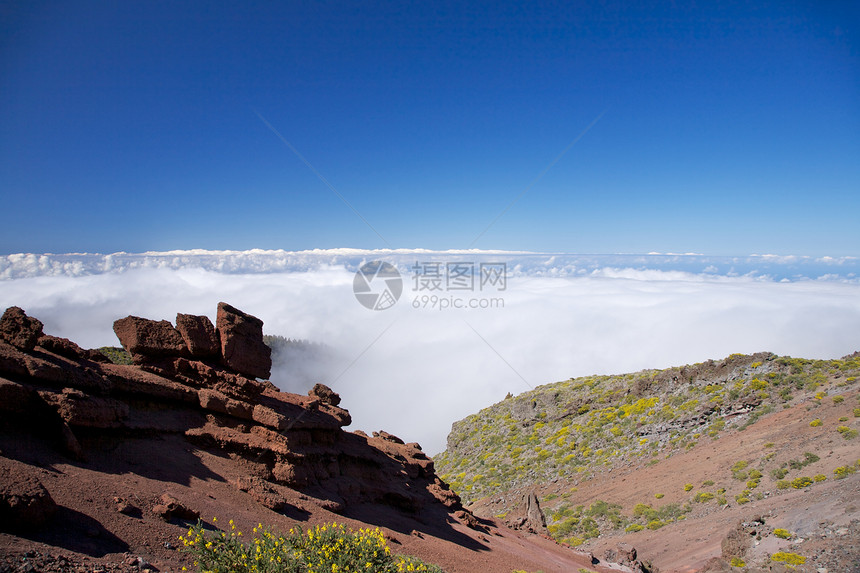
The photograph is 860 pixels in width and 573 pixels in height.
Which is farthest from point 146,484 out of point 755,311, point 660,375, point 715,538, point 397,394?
point 755,311

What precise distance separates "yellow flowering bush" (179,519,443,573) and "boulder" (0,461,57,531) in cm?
205

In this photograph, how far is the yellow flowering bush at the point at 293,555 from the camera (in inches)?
245

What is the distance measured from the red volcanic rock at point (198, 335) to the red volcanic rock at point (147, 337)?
250mm

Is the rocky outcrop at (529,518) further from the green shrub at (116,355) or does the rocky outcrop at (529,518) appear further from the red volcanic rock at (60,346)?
the green shrub at (116,355)

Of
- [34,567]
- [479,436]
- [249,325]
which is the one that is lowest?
[479,436]

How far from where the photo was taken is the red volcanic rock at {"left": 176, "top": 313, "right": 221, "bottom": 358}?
13055 mm

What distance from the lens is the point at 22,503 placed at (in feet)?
19.0

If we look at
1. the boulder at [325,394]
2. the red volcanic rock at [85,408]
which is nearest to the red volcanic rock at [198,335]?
the red volcanic rock at [85,408]

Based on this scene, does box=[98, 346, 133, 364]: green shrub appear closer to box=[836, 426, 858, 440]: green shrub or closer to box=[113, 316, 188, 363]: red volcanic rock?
box=[113, 316, 188, 363]: red volcanic rock

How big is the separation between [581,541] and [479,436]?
17.5 metres

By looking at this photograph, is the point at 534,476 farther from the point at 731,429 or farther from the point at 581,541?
the point at 731,429

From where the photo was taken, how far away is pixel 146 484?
888 cm

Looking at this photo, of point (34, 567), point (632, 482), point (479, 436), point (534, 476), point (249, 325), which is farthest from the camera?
point (479, 436)

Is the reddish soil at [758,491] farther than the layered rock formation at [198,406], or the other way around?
the reddish soil at [758,491]
